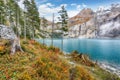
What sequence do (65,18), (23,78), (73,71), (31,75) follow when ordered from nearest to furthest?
1. (23,78)
2. (31,75)
3. (73,71)
4. (65,18)

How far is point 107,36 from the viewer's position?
187375 mm

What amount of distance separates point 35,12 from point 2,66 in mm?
38690

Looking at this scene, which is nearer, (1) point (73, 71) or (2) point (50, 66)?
(2) point (50, 66)

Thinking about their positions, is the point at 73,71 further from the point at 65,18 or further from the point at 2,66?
the point at 65,18

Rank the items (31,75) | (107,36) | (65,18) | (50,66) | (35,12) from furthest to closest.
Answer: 1. (107,36)
2. (35,12)
3. (65,18)
4. (50,66)
5. (31,75)

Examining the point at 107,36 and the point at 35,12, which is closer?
the point at 35,12

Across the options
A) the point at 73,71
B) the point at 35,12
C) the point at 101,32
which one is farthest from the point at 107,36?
the point at 73,71

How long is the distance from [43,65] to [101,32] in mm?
192600

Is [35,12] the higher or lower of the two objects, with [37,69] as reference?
higher

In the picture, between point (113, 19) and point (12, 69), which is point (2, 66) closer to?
point (12, 69)

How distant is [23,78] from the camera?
1006 cm

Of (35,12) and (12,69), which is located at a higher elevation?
(35,12)

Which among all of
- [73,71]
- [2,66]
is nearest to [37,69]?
[2,66]

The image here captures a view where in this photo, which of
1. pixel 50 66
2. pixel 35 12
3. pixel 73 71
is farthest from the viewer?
pixel 35 12
